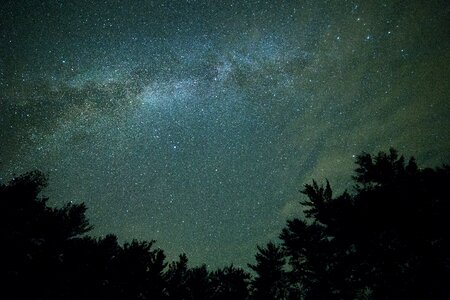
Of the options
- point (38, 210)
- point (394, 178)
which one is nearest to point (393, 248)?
point (394, 178)

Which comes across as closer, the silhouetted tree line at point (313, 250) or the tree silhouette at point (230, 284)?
the silhouetted tree line at point (313, 250)

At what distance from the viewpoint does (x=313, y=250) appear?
18688 millimetres

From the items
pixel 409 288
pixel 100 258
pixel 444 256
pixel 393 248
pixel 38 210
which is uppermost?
pixel 38 210

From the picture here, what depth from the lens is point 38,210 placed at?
1471 centimetres

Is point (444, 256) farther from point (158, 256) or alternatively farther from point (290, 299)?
point (158, 256)

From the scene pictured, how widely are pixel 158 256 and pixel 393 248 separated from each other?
12.5 m

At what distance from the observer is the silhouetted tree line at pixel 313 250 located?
13852 mm

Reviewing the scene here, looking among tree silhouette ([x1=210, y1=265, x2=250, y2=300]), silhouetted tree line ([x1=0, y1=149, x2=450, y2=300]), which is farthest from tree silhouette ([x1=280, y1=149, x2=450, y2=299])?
tree silhouette ([x1=210, y1=265, x2=250, y2=300])

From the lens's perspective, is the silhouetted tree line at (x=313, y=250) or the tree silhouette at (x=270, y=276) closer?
the silhouetted tree line at (x=313, y=250)

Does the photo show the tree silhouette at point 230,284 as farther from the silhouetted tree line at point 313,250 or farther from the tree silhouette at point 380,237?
the tree silhouette at point 380,237

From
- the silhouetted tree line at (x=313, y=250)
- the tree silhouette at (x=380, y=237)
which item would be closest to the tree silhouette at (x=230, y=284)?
the silhouetted tree line at (x=313, y=250)

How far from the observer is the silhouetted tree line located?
1385 cm

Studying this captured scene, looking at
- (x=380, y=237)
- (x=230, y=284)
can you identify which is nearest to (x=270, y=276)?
(x=230, y=284)

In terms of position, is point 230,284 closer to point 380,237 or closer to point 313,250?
point 313,250
